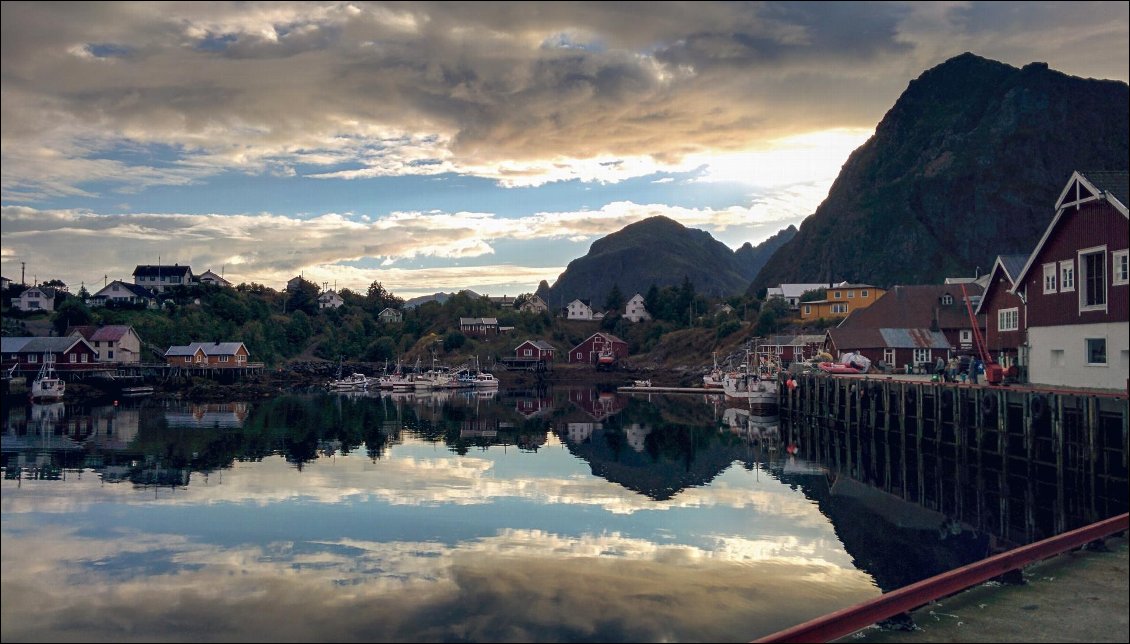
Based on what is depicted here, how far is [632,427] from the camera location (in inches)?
2254

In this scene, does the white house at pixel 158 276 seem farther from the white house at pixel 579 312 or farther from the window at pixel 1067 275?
the window at pixel 1067 275

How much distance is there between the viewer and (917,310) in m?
73.4

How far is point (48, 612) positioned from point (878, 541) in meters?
19.6

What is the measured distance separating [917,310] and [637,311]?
320ft

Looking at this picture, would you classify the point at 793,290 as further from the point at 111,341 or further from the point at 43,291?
the point at 43,291

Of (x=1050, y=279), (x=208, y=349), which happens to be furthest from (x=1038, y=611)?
(x=208, y=349)

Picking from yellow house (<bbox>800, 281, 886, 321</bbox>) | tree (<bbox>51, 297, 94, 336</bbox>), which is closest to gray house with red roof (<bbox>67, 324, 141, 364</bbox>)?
tree (<bbox>51, 297, 94, 336</bbox>)

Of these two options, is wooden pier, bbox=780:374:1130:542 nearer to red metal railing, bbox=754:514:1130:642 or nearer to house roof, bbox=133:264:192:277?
red metal railing, bbox=754:514:1130:642

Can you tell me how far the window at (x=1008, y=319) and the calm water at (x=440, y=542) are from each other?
13.1m

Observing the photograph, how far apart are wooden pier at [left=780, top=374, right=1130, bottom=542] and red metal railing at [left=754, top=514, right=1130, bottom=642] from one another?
22.0 feet

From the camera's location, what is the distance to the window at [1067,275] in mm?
31750

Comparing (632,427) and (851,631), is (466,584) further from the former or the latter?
(632,427)

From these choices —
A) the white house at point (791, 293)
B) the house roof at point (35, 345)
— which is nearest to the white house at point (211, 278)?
the house roof at point (35, 345)

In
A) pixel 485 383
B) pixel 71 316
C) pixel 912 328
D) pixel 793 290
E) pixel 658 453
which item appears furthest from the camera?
pixel 793 290
